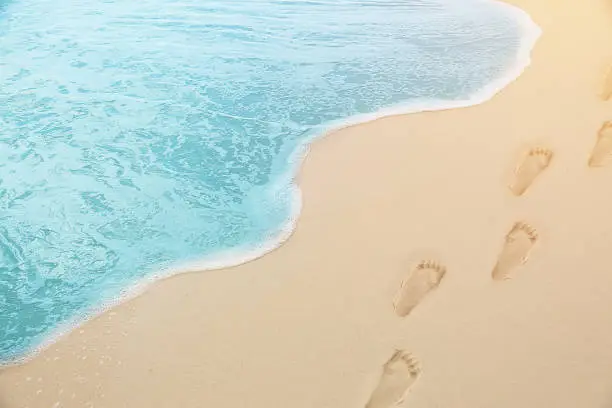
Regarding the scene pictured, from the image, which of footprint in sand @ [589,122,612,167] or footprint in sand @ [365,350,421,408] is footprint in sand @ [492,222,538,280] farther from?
footprint in sand @ [589,122,612,167]

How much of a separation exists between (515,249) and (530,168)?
2.05 ft

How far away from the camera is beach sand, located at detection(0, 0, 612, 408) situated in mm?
1971

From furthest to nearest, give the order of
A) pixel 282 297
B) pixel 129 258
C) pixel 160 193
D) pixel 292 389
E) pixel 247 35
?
1. pixel 247 35
2. pixel 160 193
3. pixel 129 258
4. pixel 282 297
5. pixel 292 389

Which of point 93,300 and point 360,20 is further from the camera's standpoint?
point 360,20

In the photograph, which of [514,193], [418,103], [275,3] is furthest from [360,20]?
[514,193]

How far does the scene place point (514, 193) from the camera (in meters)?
2.75

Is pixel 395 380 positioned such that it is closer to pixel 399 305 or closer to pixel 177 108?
pixel 399 305

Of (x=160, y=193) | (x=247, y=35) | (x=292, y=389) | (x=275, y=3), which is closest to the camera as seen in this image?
(x=292, y=389)

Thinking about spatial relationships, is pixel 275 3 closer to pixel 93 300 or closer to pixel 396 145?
pixel 396 145

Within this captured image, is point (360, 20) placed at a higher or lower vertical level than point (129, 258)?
higher

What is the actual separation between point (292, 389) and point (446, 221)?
104 cm

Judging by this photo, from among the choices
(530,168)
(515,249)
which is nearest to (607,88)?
(530,168)

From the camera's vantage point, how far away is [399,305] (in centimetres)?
222

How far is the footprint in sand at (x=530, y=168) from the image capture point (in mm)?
2785
